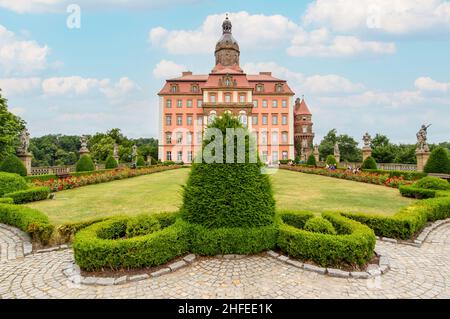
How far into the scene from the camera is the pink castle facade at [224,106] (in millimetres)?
43312

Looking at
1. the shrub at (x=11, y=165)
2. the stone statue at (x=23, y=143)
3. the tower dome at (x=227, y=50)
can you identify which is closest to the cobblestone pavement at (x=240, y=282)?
the shrub at (x=11, y=165)

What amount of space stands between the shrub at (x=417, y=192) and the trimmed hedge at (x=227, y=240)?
944 centimetres

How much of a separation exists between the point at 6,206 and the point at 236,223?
7.45 meters

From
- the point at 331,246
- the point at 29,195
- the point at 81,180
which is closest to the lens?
the point at 331,246

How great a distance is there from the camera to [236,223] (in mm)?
5086

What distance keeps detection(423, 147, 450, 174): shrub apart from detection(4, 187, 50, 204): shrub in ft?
71.7

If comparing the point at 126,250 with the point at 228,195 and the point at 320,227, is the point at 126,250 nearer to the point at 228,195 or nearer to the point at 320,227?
the point at 228,195

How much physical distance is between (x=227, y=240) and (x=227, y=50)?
5012 centimetres

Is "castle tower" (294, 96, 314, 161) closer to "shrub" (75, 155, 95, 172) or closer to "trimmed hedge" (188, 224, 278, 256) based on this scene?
"shrub" (75, 155, 95, 172)

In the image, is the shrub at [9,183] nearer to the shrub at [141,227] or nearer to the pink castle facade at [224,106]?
the shrub at [141,227]

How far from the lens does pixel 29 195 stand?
10875 mm

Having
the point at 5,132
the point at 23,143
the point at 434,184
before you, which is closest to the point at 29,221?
the point at 23,143
